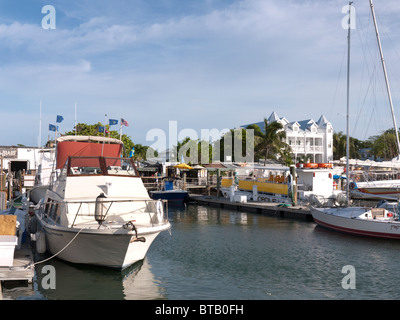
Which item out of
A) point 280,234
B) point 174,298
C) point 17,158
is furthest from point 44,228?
point 17,158

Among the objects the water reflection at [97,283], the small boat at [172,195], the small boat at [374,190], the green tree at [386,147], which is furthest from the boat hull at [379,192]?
the green tree at [386,147]

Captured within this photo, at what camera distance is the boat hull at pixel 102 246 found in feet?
45.3

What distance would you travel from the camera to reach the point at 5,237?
13281 millimetres

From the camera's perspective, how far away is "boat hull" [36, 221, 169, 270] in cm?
1381

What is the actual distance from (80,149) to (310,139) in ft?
225

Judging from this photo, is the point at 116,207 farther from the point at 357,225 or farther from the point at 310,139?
the point at 310,139

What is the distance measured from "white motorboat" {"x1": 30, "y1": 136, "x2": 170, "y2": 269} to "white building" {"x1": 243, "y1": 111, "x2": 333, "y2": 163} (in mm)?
64544

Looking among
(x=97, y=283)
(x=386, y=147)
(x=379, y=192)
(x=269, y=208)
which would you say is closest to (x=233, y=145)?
(x=379, y=192)

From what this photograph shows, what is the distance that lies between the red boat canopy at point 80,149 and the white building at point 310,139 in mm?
61638

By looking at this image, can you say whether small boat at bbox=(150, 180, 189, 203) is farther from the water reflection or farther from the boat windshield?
the water reflection

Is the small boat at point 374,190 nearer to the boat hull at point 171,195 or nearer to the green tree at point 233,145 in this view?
the boat hull at point 171,195

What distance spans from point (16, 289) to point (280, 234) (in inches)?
628

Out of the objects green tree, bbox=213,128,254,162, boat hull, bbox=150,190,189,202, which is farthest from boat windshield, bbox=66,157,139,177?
green tree, bbox=213,128,254,162

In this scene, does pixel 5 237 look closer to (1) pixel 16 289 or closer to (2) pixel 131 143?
(1) pixel 16 289
